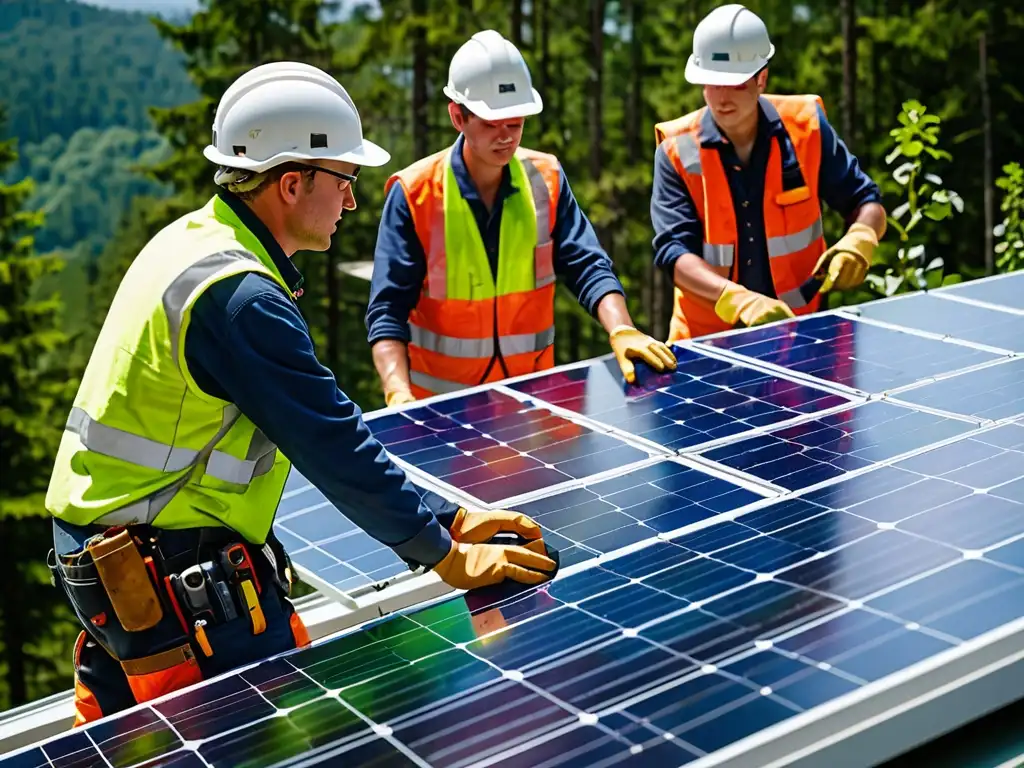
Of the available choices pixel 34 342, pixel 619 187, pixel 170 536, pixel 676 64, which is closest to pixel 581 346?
pixel 619 187

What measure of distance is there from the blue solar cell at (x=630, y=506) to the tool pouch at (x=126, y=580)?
126 centimetres

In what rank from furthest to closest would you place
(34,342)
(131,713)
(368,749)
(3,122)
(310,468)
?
(3,122), (34,342), (310,468), (131,713), (368,749)

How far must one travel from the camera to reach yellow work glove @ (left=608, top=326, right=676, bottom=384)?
19.6ft

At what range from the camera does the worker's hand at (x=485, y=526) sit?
161 inches

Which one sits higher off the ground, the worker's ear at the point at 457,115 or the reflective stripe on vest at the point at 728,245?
the worker's ear at the point at 457,115

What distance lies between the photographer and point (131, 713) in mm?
3424

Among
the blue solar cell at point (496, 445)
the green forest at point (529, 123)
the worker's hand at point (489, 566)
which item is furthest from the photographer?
the green forest at point (529, 123)

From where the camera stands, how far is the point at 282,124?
3828 millimetres

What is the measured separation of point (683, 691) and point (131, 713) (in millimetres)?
1455

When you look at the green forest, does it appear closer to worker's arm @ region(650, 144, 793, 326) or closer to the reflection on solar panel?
worker's arm @ region(650, 144, 793, 326)

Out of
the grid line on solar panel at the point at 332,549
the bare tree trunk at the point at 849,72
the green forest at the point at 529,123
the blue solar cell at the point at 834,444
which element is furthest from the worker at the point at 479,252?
the bare tree trunk at the point at 849,72

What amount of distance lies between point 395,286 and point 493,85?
44.7 inches

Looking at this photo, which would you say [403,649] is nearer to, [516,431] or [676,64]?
[516,431]

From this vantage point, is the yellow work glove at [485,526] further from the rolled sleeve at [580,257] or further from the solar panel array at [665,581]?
the rolled sleeve at [580,257]
